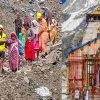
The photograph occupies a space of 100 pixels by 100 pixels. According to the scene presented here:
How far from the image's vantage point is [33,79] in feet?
51.5

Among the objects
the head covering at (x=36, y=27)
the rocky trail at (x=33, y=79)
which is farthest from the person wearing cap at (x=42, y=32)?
the rocky trail at (x=33, y=79)

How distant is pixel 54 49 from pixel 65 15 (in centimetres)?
437

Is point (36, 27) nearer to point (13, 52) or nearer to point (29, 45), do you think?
point (29, 45)

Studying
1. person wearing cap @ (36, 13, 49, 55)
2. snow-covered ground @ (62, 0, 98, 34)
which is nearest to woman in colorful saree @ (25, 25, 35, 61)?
person wearing cap @ (36, 13, 49, 55)

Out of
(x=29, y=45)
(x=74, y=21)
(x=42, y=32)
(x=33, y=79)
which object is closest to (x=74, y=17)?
(x=74, y=21)

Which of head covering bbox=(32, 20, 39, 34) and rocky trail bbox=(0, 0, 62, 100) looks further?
head covering bbox=(32, 20, 39, 34)

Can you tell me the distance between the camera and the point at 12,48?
15820 millimetres

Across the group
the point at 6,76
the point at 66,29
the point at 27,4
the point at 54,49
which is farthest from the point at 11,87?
the point at 27,4

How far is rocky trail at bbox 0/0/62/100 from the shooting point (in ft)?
48.5

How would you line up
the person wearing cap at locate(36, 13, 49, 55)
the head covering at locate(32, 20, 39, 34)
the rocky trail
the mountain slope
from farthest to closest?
the person wearing cap at locate(36, 13, 49, 55), the head covering at locate(32, 20, 39, 34), the rocky trail, the mountain slope

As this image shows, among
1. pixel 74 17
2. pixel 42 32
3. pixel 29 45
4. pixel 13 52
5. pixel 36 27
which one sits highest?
pixel 74 17

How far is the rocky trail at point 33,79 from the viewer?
48.5ft

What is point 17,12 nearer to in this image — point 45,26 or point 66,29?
point 45,26

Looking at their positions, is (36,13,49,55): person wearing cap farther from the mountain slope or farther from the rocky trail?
the mountain slope
